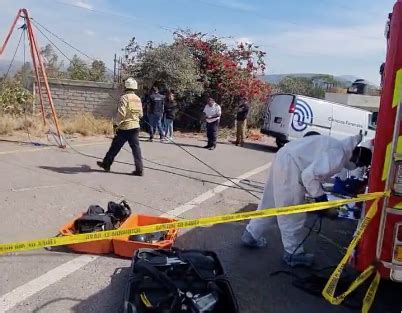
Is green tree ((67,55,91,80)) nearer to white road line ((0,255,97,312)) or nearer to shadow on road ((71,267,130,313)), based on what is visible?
white road line ((0,255,97,312))

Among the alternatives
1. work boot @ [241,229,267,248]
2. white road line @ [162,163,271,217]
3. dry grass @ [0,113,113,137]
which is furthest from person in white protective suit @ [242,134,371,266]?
dry grass @ [0,113,113,137]

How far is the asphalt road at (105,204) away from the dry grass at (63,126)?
1.57 m

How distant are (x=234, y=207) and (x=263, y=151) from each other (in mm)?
7861

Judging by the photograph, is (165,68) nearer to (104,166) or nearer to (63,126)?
(63,126)

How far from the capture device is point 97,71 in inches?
768

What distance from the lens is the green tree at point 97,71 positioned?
755 inches

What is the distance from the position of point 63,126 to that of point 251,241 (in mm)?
10374

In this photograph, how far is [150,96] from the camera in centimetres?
1498

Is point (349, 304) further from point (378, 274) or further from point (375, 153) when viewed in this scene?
point (375, 153)

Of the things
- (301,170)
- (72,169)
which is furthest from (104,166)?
(301,170)

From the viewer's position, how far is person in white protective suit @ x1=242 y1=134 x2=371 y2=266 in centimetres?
437

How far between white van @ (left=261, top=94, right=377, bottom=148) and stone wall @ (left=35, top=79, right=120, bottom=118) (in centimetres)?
624

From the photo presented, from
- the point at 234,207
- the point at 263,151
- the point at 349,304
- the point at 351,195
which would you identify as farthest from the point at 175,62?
the point at 349,304

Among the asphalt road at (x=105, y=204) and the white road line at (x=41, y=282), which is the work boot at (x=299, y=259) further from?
the white road line at (x=41, y=282)
